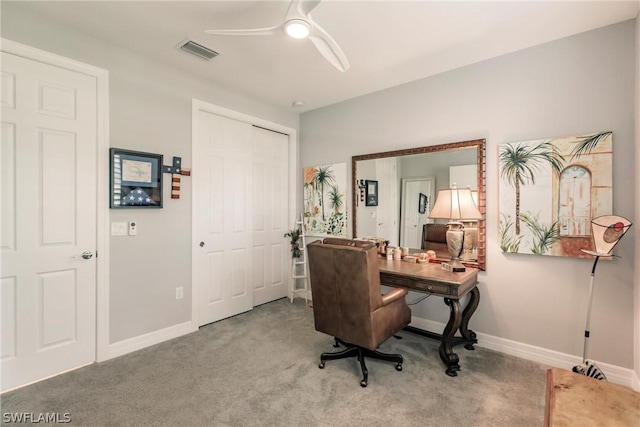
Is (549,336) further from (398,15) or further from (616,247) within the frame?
(398,15)

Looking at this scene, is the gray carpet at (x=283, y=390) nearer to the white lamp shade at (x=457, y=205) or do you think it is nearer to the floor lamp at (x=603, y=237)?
the floor lamp at (x=603, y=237)

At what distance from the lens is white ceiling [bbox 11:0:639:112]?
203 cm

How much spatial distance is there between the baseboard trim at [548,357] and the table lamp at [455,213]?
0.79m

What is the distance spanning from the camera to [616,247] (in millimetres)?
2191

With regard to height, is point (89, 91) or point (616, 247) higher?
point (89, 91)

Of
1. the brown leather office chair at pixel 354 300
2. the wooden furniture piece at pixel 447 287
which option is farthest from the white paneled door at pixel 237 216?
the wooden furniture piece at pixel 447 287

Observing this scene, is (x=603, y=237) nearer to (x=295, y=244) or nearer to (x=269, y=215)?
(x=295, y=244)

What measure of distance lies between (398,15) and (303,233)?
281 centimetres

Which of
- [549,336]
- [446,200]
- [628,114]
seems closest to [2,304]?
[446,200]

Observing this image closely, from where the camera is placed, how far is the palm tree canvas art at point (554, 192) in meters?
2.23

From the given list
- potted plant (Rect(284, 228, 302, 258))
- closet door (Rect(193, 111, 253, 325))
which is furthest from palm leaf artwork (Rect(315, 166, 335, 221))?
closet door (Rect(193, 111, 253, 325))

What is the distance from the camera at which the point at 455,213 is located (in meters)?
2.62

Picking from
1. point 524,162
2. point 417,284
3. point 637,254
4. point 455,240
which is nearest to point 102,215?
point 417,284

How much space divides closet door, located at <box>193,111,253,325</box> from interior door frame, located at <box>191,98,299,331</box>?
0.04m
